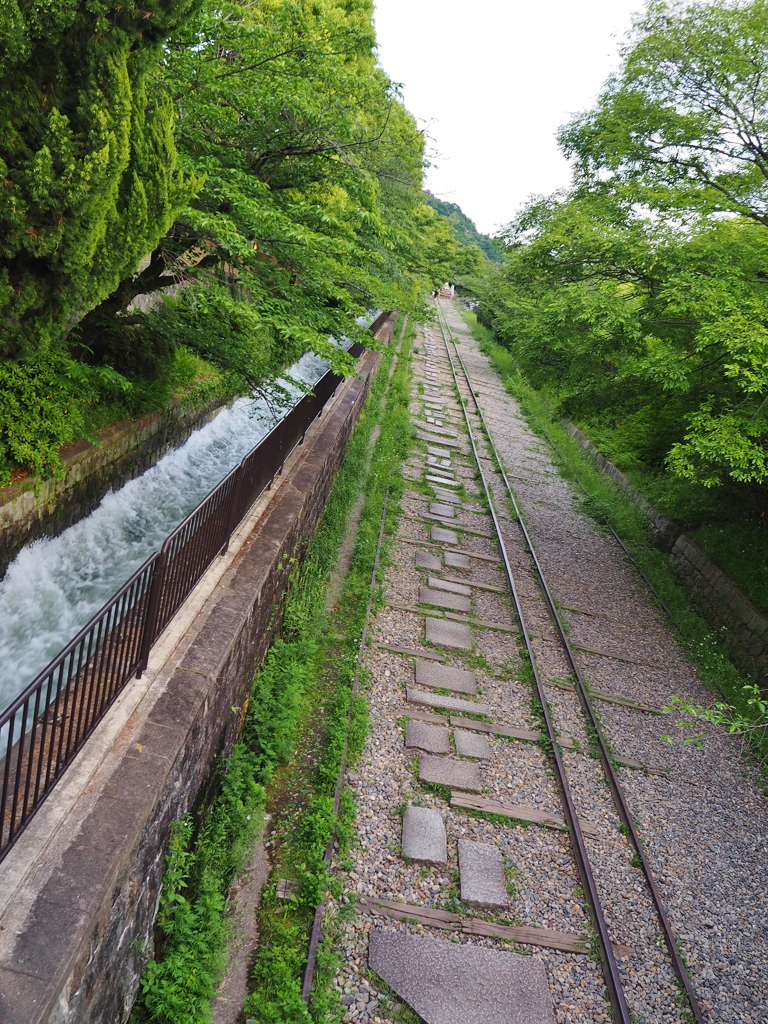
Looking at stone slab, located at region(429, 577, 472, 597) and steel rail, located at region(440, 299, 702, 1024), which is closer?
steel rail, located at region(440, 299, 702, 1024)

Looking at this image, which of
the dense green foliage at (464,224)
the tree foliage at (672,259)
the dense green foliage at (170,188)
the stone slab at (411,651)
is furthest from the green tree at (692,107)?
the dense green foliage at (464,224)

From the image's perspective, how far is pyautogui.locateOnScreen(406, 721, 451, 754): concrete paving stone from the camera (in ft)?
22.7

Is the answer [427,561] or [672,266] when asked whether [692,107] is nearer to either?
[672,266]

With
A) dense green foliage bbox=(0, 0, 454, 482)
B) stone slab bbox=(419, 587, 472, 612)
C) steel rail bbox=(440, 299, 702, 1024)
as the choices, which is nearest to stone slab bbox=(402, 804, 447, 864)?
steel rail bbox=(440, 299, 702, 1024)

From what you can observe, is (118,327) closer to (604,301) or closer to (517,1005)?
(604,301)

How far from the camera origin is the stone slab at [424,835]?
5633mm

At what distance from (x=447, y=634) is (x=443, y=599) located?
3.25 ft

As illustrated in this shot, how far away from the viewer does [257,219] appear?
6.94m

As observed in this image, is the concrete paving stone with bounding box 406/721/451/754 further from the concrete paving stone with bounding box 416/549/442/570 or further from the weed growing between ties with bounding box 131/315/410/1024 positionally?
the concrete paving stone with bounding box 416/549/442/570

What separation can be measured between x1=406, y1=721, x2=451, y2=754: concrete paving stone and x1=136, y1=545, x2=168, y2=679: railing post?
10.6 feet

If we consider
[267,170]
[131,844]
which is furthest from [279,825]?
[267,170]

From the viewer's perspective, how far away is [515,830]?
6.18 metres

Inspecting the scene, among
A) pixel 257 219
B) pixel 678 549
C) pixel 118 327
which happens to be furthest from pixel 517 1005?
pixel 678 549

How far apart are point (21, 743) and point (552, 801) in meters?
5.16
